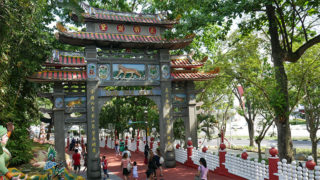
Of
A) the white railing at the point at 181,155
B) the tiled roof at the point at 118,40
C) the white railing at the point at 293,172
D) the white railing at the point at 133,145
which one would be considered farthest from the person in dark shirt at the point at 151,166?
the white railing at the point at 133,145

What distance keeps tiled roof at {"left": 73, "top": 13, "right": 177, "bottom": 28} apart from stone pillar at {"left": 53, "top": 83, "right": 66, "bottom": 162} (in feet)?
11.0

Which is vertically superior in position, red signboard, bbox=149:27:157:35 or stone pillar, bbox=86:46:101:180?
red signboard, bbox=149:27:157:35

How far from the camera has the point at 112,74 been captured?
12141 mm

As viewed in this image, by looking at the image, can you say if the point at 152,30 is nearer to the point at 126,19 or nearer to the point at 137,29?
the point at 137,29

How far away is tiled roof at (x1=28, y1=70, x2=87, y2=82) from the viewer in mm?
10565

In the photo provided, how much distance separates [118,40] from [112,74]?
158 cm

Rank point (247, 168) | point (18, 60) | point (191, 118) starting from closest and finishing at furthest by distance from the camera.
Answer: point (247, 168) → point (18, 60) → point (191, 118)

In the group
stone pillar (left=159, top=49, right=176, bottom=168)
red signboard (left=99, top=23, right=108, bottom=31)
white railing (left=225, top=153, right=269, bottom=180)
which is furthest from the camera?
stone pillar (left=159, top=49, right=176, bottom=168)

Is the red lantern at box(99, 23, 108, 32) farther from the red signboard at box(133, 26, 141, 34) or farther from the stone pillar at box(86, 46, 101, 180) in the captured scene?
the red signboard at box(133, 26, 141, 34)

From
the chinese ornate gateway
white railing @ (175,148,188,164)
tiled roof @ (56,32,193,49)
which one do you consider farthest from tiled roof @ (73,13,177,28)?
white railing @ (175,148,188,164)

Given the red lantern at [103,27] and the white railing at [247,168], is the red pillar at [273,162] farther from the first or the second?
the red lantern at [103,27]

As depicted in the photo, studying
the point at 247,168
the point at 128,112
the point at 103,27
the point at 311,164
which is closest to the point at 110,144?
the point at 128,112

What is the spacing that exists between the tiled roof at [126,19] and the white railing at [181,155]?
6.55 m

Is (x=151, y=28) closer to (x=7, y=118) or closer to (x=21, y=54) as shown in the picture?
(x=21, y=54)
